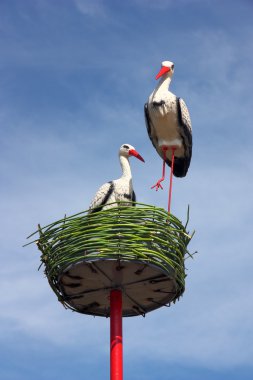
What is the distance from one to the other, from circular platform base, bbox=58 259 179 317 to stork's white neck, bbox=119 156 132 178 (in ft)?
6.92

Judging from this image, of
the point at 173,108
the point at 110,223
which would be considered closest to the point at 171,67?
the point at 173,108

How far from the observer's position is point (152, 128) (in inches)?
592

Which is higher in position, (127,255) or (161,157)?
(161,157)

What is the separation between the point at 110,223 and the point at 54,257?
0.95m

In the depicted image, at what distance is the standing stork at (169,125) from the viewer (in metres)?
14.7

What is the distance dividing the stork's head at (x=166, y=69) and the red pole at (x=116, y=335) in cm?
391

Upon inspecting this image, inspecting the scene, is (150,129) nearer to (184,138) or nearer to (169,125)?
(169,125)

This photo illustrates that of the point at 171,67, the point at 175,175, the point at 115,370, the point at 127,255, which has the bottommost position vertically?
the point at 115,370

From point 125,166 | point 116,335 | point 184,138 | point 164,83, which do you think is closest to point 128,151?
point 125,166

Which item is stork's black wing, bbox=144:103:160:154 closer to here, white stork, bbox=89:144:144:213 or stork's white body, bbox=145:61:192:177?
stork's white body, bbox=145:61:192:177

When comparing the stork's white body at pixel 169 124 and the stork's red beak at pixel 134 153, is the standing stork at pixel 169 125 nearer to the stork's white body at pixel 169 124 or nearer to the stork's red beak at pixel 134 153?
the stork's white body at pixel 169 124

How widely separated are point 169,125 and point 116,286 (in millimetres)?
3015

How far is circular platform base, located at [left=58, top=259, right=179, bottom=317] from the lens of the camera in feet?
41.1

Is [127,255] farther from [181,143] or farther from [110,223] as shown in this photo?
[181,143]
